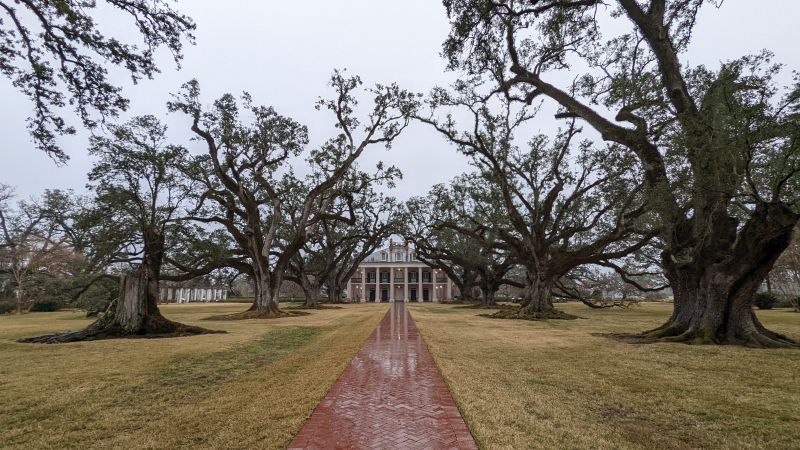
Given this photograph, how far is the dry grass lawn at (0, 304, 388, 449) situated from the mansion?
225 ft

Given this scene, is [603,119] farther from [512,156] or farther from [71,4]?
[71,4]

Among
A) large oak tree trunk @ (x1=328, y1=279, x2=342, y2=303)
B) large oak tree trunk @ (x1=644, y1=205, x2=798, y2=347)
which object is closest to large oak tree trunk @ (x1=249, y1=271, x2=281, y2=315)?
large oak tree trunk @ (x1=644, y1=205, x2=798, y2=347)

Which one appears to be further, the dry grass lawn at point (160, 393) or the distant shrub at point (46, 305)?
the distant shrub at point (46, 305)

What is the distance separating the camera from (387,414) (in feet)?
16.1

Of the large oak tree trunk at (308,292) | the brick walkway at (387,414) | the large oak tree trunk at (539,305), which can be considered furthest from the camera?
the large oak tree trunk at (308,292)

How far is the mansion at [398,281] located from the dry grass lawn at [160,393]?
6871cm

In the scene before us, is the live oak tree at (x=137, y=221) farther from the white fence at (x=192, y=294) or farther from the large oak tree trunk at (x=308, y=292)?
the white fence at (x=192, y=294)

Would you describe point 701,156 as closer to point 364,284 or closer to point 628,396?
point 628,396

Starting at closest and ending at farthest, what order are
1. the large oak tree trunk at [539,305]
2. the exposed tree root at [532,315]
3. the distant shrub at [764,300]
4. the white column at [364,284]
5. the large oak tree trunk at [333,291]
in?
the exposed tree root at [532,315] → the large oak tree trunk at [539,305] → the distant shrub at [764,300] → the large oak tree trunk at [333,291] → the white column at [364,284]

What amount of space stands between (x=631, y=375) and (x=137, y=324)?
14.3 meters

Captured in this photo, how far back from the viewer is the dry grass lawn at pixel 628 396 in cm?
422

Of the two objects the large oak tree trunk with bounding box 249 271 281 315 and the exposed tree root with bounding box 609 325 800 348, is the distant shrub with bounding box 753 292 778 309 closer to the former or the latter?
the exposed tree root with bounding box 609 325 800 348

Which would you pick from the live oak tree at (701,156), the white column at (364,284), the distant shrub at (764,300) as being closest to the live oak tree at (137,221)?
the live oak tree at (701,156)

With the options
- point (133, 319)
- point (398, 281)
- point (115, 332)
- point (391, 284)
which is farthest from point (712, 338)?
point (398, 281)
